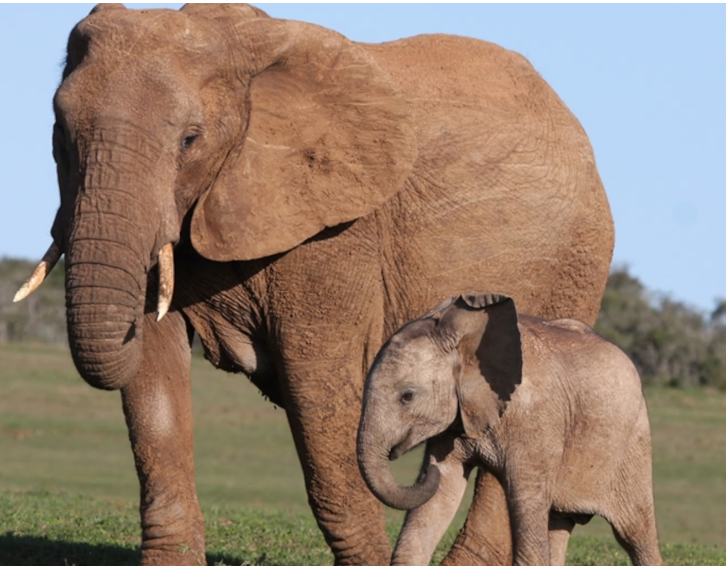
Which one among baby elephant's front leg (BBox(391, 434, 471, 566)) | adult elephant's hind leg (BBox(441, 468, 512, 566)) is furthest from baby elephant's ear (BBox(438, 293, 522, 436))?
adult elephant's hind leg (BBox(441, 468, 512, 566))

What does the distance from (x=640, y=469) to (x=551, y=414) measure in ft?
2.33

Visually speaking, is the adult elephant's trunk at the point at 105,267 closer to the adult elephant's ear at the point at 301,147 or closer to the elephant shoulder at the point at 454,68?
the adult elephant's ear at the point at 301,147

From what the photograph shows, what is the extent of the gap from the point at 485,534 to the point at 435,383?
1.87 metres

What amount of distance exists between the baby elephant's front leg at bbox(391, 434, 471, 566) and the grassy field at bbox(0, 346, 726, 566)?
87.1 inches

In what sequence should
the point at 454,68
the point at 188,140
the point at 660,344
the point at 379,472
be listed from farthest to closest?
1. the point at 660,344
2. the point at 454,68
3. the point at 188,140
4. the point at 379,472

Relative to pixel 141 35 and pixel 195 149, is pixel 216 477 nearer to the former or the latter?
pixel 195 149

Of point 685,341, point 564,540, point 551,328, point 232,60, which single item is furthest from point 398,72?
point 685,341

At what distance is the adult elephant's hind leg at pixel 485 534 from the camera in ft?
25.2

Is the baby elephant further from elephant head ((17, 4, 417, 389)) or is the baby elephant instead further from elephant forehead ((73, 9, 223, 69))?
elephant forehead ((73, 9, 223, 69))

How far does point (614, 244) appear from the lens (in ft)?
29.0

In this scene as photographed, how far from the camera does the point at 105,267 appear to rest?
6.28 metres

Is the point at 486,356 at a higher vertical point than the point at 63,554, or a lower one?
higher

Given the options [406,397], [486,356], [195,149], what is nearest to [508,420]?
[486,356]

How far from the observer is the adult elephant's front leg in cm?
776
